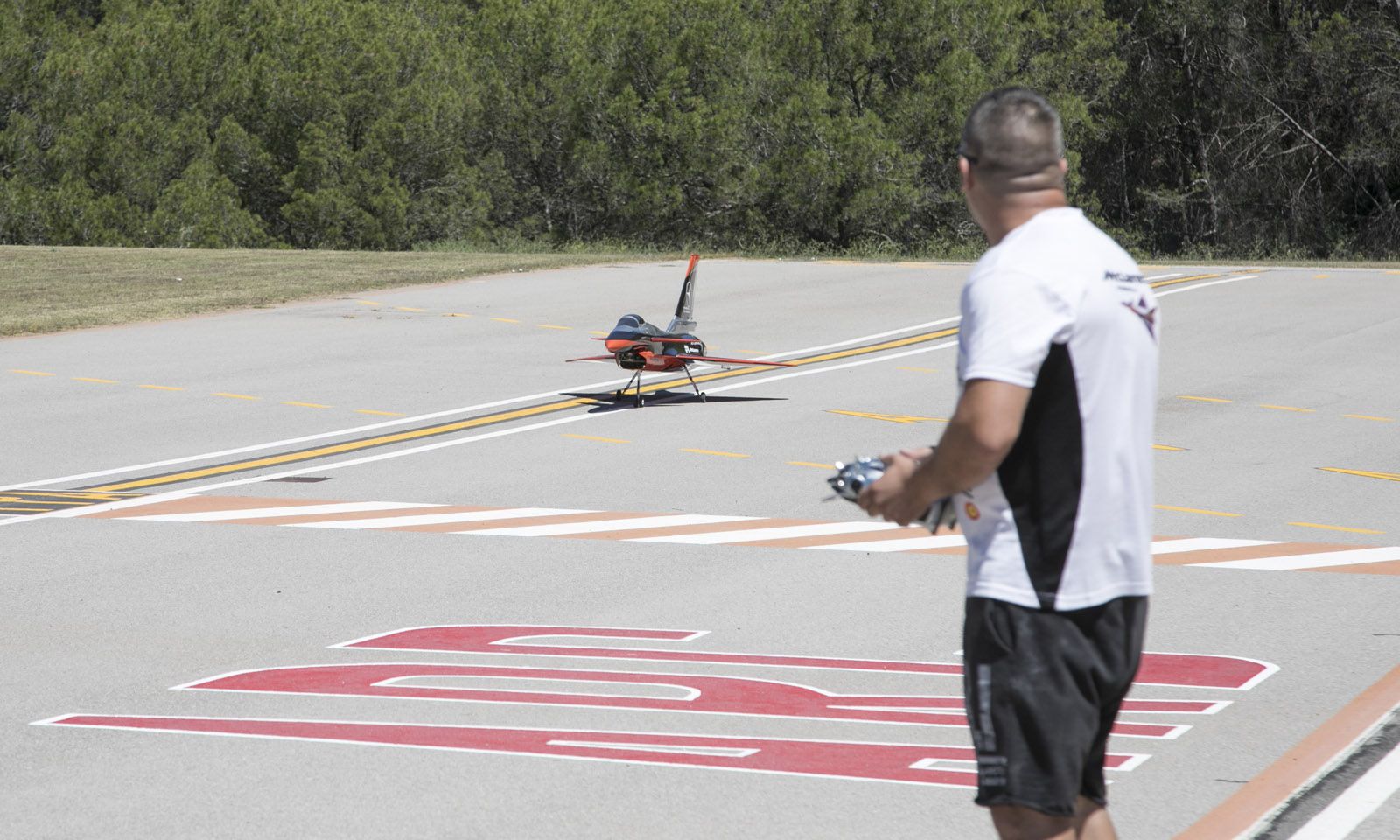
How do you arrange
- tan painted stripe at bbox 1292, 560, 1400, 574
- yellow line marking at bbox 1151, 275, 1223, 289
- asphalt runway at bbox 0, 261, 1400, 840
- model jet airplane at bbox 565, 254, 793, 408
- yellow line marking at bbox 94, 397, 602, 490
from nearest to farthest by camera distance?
1. asphalt runway at bbox 0, 261, 1400, 840
2. tan painted stripe at bbox 1292, 560, 1400, 574
3. yellow line marking at bbox 94, 397, 602, 490
4. model jet airplane at bbox 565, 254, 793, 408
5. yellow line marking at bbox 1151, 275, 1223, 289

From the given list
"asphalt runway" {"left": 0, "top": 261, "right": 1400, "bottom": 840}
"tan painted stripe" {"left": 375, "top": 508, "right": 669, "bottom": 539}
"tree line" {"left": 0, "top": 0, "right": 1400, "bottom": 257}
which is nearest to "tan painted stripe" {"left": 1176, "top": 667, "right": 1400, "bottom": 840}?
"asphalt runway" {"left": 0, "top": 261, "right": 1400, "bottom": 840}

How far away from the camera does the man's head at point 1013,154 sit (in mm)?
3576

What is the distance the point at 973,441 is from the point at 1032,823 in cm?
94

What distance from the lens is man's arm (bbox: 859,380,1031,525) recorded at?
3342 mm

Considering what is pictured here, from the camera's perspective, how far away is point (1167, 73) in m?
51.5

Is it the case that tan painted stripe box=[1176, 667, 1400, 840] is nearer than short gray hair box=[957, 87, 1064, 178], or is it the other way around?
short gray hair box=[957, 87, 1064, 178]

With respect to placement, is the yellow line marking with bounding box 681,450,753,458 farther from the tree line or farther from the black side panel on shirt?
the tree line

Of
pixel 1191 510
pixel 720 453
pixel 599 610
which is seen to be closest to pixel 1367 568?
pixel 1191 510

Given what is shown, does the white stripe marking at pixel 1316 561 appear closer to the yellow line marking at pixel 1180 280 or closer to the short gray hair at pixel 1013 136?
the short gray hair at pixel 1013 136

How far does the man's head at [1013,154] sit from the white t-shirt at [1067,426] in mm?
76

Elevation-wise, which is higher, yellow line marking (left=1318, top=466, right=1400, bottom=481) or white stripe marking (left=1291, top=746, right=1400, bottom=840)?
white stripe marking (left=1291, top=746, right=1400, bottom=840)

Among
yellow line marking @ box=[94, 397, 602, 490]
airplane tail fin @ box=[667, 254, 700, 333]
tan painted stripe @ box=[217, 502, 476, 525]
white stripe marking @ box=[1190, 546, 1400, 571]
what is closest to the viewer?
white stripe marking @ box=[1190, 546, 1400, 571]

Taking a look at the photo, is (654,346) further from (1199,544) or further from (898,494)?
(898,494)

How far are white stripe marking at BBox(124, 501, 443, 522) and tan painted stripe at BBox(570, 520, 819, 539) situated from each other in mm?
1809
